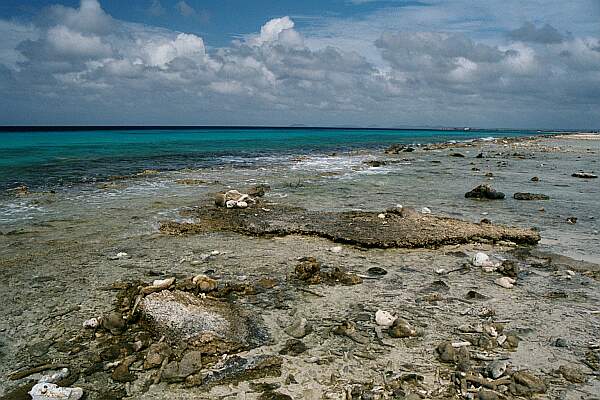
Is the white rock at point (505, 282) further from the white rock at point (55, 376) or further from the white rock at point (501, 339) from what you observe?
the white rock at point (55, 376)

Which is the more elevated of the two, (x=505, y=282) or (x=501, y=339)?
(x=505, y=282)

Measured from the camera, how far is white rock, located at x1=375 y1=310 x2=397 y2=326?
5.78 metres

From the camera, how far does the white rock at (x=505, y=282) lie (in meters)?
7.01

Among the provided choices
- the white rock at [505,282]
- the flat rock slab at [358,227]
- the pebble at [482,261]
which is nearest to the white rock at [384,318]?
the white rock at [505,282]

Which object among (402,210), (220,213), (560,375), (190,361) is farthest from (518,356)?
(220,213)

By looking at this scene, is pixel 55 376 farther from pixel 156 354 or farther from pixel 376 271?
pixel 376 271

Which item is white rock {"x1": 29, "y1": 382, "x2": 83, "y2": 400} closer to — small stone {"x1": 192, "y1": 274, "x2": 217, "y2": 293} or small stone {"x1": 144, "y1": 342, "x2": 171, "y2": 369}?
small stone {"x1": 144, "y1": 342, "x2": 171, "y2": 369}

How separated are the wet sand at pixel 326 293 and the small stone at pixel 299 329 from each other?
3.3 inches

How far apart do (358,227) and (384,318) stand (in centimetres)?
465

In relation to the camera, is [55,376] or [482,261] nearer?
[55,376]

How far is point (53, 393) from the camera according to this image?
428 cm

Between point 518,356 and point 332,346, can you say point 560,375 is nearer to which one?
point 518,356

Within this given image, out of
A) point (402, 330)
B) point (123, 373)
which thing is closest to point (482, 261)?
point (402, 330)

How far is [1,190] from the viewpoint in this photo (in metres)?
17.3
